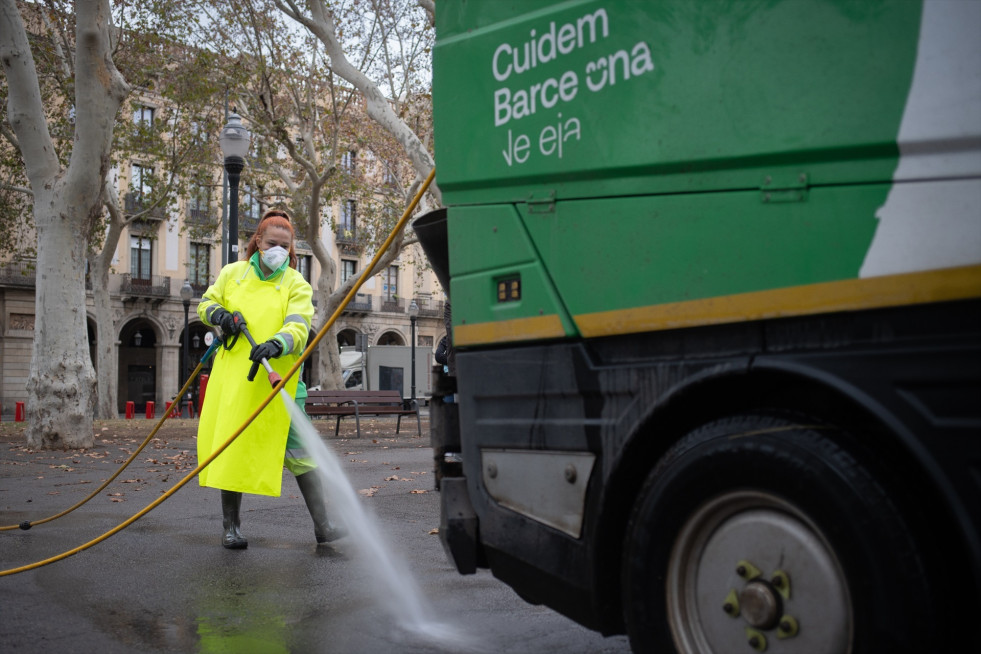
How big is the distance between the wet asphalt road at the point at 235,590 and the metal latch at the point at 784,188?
74.1 inches

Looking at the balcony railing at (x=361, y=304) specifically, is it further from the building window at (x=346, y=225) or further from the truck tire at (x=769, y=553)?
the truck tire at (x=769, y=553)

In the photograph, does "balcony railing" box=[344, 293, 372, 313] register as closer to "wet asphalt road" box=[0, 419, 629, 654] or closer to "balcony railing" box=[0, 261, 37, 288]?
"balcony railing" box=[0, 261, 37, 288]

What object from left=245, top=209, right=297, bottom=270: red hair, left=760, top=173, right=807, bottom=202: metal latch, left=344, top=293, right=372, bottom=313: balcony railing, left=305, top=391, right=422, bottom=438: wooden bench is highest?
left=344, top=293, right=372, bottom=313: balcony railing

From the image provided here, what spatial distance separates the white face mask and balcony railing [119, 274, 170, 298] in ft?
137

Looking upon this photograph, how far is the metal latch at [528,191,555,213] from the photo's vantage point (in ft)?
8.41

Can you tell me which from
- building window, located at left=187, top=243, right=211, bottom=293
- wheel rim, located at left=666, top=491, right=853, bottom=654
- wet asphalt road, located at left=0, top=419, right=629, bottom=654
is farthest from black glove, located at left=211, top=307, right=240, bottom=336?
building window, located at left=187, top=243, right=211, bottom=293

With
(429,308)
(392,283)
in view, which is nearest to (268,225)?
(392,283)

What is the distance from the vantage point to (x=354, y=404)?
52.7ft

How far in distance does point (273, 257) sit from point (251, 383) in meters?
0.76

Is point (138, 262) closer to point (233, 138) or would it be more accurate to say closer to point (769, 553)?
point (233, 138)

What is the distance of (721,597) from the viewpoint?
2.20 m

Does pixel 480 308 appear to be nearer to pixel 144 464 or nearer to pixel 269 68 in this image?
pixel 144 464

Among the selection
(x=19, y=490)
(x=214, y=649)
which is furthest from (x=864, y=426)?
(x=19, y=490)

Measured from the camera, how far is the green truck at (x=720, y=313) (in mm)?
1854
